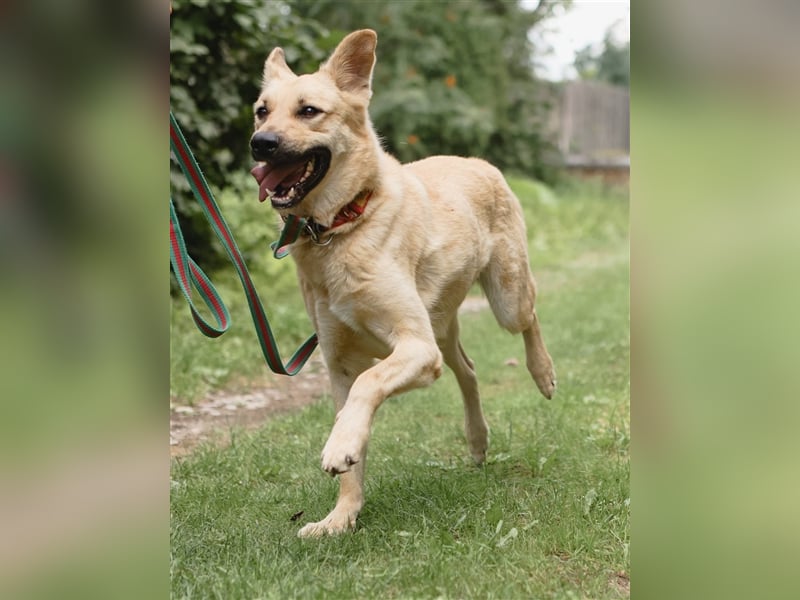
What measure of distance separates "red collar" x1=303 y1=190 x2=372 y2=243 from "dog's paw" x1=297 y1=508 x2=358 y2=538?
1.14 meters

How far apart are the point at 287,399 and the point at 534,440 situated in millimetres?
2304

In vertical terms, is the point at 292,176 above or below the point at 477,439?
above

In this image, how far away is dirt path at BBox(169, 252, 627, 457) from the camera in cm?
529

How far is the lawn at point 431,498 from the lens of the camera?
2893mm

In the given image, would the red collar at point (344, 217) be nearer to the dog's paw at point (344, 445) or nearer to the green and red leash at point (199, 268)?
the green and red leash at point (199, 268)

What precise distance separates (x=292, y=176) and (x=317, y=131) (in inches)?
8.7

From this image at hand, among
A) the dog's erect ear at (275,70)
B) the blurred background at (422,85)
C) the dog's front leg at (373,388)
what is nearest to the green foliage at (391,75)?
the blurred background at (422,85)

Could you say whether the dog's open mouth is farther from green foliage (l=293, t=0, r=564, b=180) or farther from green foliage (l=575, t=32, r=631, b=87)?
green foliage (l=575, t=32, r=631, b=87)

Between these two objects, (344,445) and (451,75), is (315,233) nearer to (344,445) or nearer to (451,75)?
(344,445)

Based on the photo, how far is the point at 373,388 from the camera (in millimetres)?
3152

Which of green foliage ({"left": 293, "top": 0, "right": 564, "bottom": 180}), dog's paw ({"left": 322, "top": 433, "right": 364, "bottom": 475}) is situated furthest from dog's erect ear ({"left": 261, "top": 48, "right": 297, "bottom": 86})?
green foliage ({"left": 293, "top": 0, "right": 564, "bottom": 180})

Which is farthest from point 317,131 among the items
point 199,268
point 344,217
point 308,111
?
point 199,268
